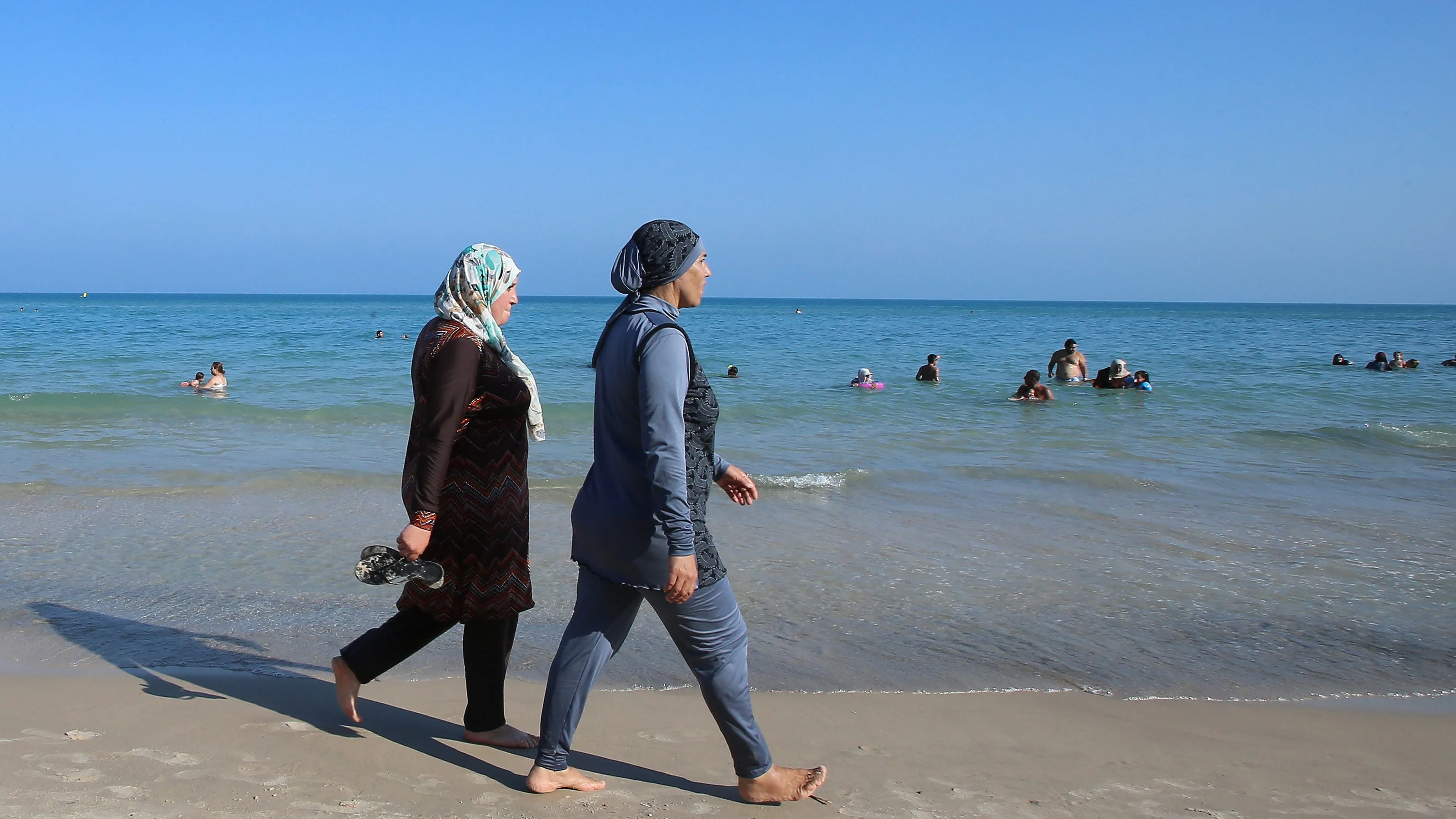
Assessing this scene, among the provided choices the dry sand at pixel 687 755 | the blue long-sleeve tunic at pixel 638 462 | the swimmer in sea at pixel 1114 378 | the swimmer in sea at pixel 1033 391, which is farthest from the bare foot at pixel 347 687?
the swimmer in sea at pixel 1114 378

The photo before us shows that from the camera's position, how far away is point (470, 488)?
299 cm

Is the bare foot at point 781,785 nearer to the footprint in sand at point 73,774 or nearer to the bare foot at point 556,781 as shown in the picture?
the bare foot at point 556,781

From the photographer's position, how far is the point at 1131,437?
12.2 meters

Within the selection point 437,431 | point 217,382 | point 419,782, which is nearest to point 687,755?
point 419,782

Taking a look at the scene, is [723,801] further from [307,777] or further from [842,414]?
[842,414]

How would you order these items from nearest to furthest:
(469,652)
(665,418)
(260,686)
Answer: (665,418), (469,652), (260,686)

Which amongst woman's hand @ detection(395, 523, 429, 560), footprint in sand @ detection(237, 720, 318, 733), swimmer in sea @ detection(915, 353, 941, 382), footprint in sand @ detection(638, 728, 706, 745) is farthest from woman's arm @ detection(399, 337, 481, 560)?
swimmer in sea @ detection(915, 353, 941, 382)

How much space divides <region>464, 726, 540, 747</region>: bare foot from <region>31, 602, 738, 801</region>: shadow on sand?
0.10ft

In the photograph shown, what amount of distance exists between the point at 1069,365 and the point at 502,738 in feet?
58.1

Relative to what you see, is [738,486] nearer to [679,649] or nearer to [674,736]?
[679,649]

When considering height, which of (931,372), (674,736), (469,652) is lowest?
(674,736)

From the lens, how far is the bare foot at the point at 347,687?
324cm

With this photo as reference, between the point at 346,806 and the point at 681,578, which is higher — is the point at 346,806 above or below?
below

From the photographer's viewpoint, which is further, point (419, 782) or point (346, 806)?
point (419, 782)
